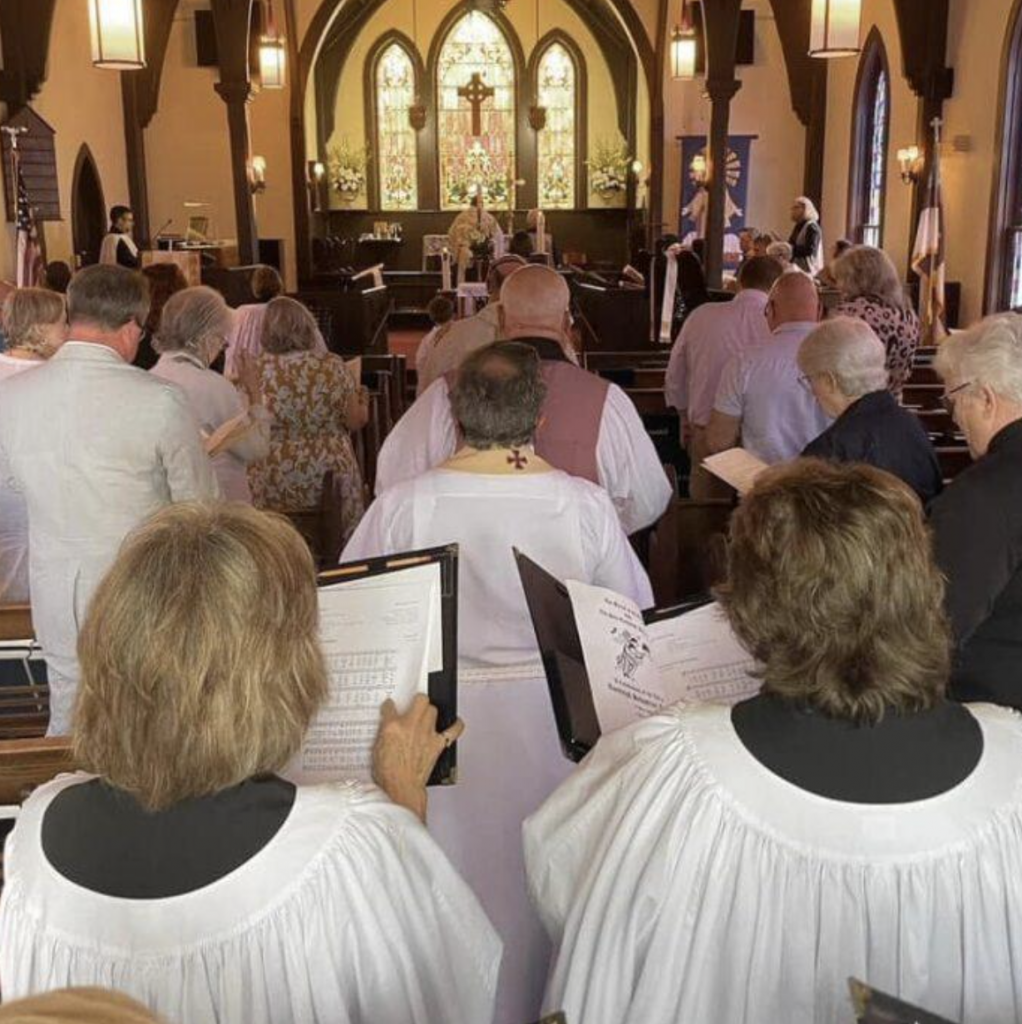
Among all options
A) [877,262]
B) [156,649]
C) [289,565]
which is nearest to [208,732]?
[156,649]

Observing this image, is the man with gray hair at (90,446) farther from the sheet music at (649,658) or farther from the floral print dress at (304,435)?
the floral print dress at (304,435)

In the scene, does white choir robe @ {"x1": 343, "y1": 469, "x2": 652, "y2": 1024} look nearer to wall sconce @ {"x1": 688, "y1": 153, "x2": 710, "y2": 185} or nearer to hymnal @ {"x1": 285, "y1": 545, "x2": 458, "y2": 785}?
hymnal @ {"x1": 285, "y1": 545, "x2": 458, "y2": 785}

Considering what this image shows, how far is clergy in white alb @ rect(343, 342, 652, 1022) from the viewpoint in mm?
2484

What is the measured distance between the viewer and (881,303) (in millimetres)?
4582

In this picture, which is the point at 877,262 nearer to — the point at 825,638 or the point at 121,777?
the point at 825,638

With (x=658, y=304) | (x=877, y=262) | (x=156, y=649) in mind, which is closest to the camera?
(x=156, y=649)

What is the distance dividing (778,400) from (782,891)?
3.20 meters

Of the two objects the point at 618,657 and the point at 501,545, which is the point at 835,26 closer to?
the point at 501,545

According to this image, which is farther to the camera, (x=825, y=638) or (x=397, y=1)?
(x=397, y=1)

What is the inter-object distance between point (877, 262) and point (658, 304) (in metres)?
8.88

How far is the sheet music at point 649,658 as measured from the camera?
6.44 ft

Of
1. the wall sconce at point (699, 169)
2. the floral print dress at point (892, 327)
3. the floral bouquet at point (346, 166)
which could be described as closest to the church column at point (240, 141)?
the wall sconce at point (699, 169)

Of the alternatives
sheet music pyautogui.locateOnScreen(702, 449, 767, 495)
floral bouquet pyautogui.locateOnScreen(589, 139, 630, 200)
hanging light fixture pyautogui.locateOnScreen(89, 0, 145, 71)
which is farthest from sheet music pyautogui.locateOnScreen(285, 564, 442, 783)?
floral bouquet pyautogui.locateOnScreen(589, 139, 630, 200)

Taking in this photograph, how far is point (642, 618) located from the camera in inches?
82.4
